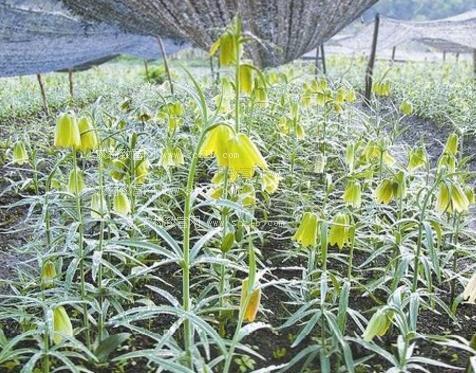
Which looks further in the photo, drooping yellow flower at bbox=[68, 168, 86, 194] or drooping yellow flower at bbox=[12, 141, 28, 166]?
drooping yellow flower at bbox=[12, 141, 28, 166]

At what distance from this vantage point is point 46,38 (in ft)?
11.3

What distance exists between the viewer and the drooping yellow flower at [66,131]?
1210 millimetres

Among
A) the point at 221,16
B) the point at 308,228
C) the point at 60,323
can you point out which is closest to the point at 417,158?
the point at 308,228

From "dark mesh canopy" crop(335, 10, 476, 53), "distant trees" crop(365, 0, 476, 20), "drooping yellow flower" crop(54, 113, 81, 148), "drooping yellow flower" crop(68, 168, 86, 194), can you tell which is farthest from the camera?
"distant trees" crop(365, 0, 476, 20)

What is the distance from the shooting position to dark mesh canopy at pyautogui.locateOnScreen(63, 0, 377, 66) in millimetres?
3006

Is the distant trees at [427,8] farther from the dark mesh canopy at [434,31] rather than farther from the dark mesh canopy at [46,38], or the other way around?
the dark mesh canopy at [46,38]

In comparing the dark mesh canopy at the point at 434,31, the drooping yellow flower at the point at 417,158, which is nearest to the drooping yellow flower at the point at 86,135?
the drooping yellow flower at the point at 417,158

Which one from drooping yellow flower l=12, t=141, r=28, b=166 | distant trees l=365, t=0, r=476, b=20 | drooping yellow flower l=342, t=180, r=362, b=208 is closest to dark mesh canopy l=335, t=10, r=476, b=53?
drooping yellow flower l=342, t=180, r=362, b=208

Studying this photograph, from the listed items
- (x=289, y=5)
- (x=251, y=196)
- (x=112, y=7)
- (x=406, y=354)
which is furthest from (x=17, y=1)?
(x=406, y=354)

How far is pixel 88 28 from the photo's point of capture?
11.7ft

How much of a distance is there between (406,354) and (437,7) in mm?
15423

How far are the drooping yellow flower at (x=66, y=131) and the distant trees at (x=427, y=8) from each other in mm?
14260

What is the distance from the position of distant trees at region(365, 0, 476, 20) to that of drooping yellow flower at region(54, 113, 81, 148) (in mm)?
14260

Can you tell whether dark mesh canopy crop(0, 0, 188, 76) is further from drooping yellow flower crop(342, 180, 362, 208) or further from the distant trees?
the distant trees
